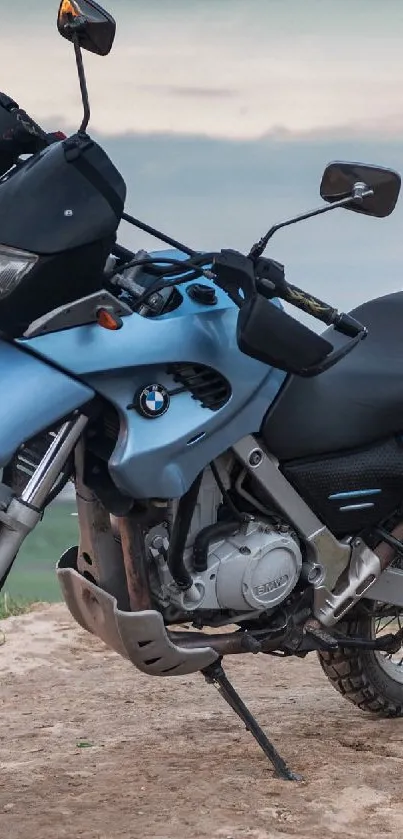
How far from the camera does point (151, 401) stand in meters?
4.38

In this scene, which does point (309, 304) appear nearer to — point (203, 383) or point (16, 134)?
point (203, 383)

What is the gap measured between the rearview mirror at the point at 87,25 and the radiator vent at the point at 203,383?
3.21ft

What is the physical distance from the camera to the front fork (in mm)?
4191

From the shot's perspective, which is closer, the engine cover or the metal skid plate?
the metal skid plate

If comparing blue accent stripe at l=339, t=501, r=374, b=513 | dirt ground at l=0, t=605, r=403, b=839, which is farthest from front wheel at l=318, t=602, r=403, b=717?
blue accent stripe at l=339, t=501, r=374, b=513

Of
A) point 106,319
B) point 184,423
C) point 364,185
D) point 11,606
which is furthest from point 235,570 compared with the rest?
point 11,606

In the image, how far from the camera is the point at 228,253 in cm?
438

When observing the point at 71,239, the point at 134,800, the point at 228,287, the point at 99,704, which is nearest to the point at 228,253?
the point at 228,287

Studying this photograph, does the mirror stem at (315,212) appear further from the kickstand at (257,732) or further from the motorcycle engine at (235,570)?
the kickstand at (257,732)

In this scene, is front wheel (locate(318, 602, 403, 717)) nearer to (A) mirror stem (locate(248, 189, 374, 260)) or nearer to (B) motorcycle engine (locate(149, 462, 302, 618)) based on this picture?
(B) motorcycle engine (locate(149, 462, 302, 618))

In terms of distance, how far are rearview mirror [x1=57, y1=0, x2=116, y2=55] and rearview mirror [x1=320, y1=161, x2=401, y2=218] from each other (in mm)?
846

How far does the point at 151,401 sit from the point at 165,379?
11 cm

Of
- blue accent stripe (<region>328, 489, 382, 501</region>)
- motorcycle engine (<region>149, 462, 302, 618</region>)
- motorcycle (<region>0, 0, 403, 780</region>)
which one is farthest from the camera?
blue accent stripe (<region>328, 489, 382, 501</region>)

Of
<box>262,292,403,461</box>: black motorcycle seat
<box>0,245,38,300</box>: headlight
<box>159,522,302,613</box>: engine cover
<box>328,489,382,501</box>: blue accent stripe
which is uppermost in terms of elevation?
<box>0,245,38,300</box>: headlight
